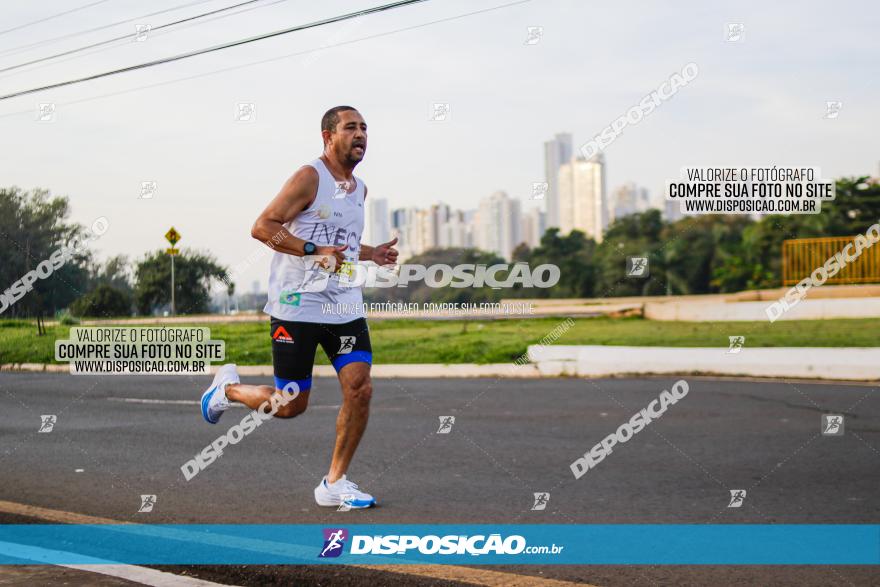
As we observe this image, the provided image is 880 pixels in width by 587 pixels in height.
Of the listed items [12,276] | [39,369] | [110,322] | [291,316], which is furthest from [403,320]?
[291,316]

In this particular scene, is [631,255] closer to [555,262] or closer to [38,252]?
[555,262]

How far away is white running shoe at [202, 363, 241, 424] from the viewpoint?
5.48 metres

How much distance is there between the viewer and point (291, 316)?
4953 millimetres

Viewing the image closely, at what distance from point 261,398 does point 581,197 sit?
89744 mm

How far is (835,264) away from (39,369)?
19.0 meters

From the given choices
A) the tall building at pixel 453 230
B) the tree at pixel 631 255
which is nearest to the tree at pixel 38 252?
the tree at pixel 631 255

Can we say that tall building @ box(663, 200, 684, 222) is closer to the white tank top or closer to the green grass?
the green grass

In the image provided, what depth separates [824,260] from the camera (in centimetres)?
2411

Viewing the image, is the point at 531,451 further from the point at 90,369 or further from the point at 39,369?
the point at 39,369

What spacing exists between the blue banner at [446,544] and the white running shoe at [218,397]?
72 centimetres

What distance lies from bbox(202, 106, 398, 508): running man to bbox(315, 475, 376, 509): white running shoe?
0.13 meters

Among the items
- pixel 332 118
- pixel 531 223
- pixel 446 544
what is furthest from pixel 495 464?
pixel 531 223

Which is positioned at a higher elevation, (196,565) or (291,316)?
(291,316)

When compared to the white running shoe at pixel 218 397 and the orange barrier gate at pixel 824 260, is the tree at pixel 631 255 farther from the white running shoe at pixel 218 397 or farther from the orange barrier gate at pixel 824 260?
the white running shoe at pixel 218 397
